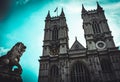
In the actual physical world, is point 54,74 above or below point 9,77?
above

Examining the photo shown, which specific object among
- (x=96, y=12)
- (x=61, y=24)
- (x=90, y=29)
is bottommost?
(x=90, y=29)

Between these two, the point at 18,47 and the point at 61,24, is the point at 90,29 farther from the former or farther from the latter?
the point at 18,47

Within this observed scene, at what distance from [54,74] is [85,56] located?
297 inches

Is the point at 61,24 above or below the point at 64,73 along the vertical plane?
above

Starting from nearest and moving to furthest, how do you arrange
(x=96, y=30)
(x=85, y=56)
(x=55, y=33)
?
(x=85, y=56) < (x=96, y=30) < (x=55, y=33)

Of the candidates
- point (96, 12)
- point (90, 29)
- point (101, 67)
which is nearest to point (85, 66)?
point (101, 67)

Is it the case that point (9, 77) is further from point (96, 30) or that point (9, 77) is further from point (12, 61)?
point (96, 30)

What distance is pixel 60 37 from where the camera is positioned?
30281mm

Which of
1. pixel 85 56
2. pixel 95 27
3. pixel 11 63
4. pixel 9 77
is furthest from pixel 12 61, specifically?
pixel 95 27

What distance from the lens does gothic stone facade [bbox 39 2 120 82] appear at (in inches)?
921

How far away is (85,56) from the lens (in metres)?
25.8

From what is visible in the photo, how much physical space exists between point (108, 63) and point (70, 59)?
777 cm

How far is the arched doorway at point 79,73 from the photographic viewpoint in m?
23.5

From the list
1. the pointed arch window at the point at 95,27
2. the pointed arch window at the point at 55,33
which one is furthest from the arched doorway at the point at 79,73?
the pointed arch window at the point at 95,27
